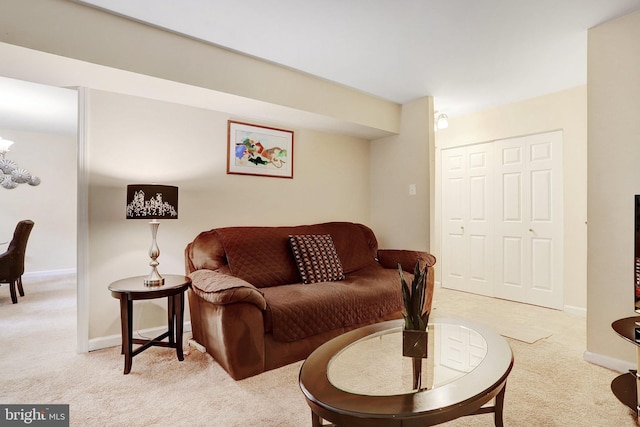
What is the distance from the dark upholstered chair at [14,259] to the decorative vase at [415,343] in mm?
4535

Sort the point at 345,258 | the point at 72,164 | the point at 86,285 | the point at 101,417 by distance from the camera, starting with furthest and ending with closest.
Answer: the point at 72,164 < the point at 345,258 < the point at 86,285 < the point at 101,417

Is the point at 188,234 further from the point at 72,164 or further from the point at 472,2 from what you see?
the point at 72,164

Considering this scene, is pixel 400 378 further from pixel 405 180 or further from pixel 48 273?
pixel 48 273

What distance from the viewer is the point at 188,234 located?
2992mm

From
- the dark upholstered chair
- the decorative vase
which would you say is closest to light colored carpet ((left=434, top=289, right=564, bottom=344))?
the decorative vase

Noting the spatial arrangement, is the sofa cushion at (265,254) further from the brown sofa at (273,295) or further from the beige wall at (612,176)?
the beige wall at (612,176)

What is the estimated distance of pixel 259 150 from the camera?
342 cm

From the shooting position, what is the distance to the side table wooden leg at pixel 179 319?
7.75ft

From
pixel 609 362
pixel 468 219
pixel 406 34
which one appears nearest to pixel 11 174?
pixel 406 34

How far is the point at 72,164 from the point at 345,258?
17.8ft

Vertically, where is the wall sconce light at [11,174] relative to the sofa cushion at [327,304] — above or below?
above

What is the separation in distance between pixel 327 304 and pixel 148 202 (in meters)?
1.47

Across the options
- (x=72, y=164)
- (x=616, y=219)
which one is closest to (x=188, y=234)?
(x=616, y=219)

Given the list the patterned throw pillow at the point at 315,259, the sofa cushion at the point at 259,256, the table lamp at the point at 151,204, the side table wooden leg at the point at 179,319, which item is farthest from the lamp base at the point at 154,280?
the patterned throw pillow at the point at 315,259
